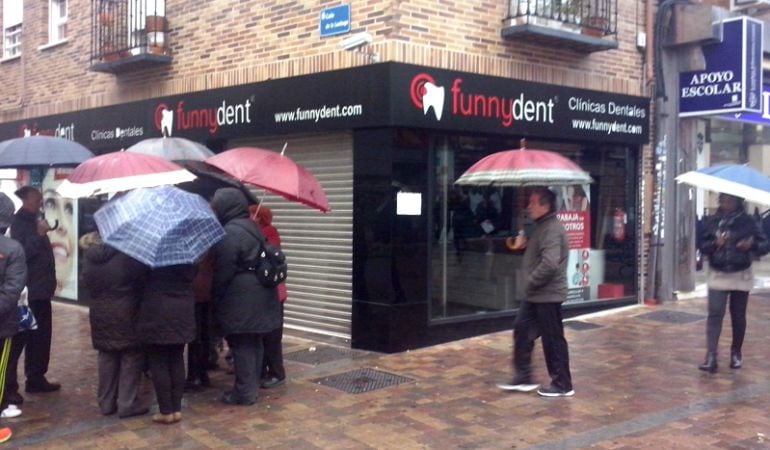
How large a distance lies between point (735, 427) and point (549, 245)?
6.44 feet

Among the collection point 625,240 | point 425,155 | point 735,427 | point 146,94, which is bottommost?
point 735,427

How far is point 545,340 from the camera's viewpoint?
7.31 meters

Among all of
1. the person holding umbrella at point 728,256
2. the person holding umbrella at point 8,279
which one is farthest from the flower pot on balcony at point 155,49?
the person holding umbrella at point 728,256

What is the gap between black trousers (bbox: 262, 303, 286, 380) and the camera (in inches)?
299

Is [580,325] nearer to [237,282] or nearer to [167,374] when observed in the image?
[237,282]

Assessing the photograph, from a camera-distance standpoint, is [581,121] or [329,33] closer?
[329,33]

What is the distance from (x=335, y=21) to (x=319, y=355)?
361cm

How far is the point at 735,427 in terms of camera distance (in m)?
6.48

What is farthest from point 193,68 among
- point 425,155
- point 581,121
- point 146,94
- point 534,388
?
point 534,388

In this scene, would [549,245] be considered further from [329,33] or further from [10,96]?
[10,96]

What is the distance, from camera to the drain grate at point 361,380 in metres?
7.71

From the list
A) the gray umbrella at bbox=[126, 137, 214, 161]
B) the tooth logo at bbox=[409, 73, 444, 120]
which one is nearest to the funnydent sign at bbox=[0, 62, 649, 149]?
the tooth logo at bbox=[409, 73, 444, 120]

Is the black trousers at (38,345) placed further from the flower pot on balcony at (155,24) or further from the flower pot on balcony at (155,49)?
the flower pot on balcony at (155,24)

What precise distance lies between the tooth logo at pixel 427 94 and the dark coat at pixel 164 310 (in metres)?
3.58
